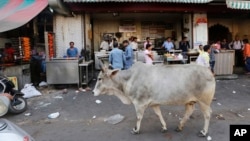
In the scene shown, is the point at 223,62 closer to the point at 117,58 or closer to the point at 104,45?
the point at 117,58

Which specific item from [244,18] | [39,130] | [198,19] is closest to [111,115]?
[39,130]

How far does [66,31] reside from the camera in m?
13.4

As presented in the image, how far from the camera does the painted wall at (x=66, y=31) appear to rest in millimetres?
13305

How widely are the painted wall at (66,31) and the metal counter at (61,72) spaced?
98.6 inches

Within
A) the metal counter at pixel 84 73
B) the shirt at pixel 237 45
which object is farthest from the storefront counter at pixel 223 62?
the metal counter at pixel 84 73

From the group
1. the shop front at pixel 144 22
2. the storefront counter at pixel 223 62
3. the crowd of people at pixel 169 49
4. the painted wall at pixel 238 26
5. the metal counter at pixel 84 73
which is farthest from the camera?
the painted wall at pixel 238 26

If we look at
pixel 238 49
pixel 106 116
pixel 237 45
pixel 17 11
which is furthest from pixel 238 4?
pixel 17 11

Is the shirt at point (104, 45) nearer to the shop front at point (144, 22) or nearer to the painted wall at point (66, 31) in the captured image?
the shop front at point (144, 22)

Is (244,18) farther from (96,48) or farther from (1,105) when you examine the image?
(1,105)

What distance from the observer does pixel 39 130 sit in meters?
6.78

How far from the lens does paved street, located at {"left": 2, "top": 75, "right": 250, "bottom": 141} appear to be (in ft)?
20.5

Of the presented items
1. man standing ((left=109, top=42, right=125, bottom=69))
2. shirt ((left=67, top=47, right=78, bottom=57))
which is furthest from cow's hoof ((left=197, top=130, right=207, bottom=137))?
shirt ((left=67, top=47, right=78, bottom=57))

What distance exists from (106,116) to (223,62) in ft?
22.5

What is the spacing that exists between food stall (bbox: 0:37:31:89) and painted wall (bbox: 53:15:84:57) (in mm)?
1458
